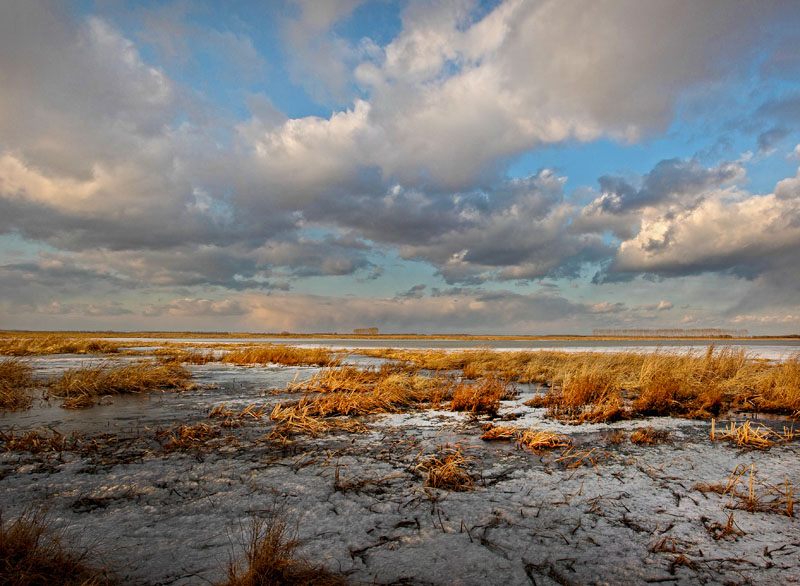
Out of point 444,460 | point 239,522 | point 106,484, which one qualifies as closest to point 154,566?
point 239,522

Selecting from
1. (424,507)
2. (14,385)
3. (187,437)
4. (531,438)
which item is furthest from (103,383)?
(531,438)

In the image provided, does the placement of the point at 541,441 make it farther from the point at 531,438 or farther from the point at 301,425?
the point at 301,425

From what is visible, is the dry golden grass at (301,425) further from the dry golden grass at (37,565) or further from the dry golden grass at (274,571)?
the dry golden grass at (274,571)

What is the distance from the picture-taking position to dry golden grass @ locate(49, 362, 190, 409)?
10742mm

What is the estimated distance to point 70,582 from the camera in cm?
264

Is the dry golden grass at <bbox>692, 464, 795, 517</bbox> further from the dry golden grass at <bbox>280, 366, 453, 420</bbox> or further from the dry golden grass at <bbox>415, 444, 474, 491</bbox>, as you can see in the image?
the dry golden grass at <bbox>280, 366, 453, 420</bbox>

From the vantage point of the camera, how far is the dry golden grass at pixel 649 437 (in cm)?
667

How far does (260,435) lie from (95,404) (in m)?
6.18

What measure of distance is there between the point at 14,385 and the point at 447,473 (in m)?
13.8

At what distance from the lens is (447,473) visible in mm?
4797

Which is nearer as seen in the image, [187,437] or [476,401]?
[187,437]

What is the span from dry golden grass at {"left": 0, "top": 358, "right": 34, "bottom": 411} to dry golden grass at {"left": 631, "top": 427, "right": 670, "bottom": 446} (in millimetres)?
12926

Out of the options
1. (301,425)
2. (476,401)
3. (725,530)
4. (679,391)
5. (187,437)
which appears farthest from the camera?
(679,391)

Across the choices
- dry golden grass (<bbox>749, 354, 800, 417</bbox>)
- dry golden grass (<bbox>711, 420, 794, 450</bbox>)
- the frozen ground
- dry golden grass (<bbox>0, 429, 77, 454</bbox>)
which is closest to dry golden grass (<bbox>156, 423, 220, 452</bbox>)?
the frozen ground
